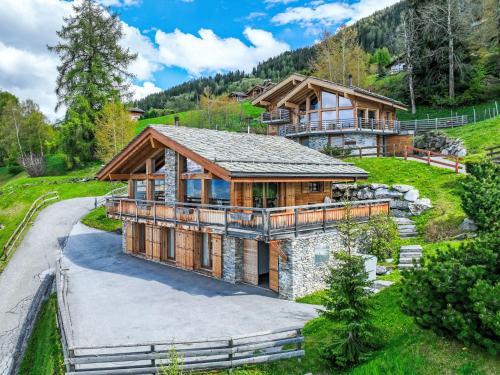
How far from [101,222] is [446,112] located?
39.0m

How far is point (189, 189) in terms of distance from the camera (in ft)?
69.4

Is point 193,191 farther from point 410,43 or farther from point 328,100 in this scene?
point 410,43

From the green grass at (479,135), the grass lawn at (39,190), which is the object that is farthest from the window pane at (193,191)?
the grass lawn at (39,190)

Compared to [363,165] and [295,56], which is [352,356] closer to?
[363,165]

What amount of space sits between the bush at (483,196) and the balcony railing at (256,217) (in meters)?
4.42

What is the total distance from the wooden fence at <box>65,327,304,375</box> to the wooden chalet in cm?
474

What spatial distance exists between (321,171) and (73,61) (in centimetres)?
4297

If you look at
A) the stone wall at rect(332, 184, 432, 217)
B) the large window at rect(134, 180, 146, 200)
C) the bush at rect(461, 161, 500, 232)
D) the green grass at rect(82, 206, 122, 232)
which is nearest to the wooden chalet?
the large window at rect(134, 180, 146, 200)

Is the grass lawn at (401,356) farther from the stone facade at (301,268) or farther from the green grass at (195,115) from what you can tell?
the green grass at (195,115)

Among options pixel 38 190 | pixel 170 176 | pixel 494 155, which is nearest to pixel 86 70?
pixel 38 190

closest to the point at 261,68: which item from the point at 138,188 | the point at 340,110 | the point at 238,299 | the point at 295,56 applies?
the point at 295,56

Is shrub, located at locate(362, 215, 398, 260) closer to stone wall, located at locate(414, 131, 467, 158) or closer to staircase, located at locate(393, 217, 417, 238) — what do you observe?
staircase, located at locate(393, 217, 417, 238)

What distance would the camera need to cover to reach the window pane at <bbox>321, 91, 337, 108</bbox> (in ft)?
124

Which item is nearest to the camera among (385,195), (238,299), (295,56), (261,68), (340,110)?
(238,299)
